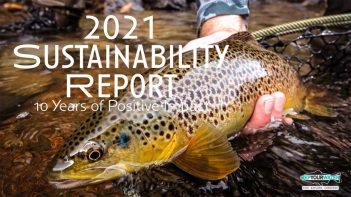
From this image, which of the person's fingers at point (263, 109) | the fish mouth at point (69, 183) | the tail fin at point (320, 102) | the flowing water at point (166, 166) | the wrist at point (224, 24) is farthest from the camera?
the wrist at point (224, 24)

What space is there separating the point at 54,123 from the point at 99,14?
204 inches

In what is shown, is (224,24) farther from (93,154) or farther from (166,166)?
(93,154)

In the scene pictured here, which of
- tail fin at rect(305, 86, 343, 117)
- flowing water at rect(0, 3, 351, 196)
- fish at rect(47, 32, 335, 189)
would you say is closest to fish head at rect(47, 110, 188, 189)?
fish at rect(47, 32, 335, 189)

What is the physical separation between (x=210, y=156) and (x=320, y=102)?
129 centimetres

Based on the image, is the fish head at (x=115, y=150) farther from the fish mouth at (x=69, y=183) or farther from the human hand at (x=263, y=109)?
the human hand at (x=263, y=109)

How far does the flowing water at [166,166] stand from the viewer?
5.98 feet

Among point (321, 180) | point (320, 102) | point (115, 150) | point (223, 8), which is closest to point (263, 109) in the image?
point (321, 180)

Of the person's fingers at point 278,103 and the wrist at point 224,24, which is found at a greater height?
the wrist at point 224,24

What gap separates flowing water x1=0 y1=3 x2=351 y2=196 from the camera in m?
1.82

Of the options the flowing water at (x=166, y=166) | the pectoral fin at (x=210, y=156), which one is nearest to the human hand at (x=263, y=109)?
the flowing water at (x=166, y=166)

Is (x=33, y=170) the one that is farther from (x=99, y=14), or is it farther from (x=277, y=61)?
(x=99, y=14)

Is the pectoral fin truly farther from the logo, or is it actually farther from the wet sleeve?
the wet sleeve

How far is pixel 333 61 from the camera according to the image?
3207 mm

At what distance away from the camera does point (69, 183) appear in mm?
1488
